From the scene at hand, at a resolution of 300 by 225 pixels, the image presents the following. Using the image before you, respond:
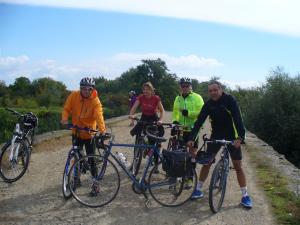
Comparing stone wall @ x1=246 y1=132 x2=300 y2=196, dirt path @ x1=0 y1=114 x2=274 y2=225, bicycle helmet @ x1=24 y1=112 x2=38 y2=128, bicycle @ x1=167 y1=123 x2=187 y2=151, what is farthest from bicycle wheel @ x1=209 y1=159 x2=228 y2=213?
bicycle helmet @ x1=24 y1=112 x2=38 y2=128

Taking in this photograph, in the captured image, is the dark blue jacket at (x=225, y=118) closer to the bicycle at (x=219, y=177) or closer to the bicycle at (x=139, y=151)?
the bicycle at (x=219, y=177)

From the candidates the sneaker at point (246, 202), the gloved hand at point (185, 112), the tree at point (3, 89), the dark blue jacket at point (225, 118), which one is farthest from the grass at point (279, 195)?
the tree at point (3, 89)

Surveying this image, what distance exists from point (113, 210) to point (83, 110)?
189 centimetres

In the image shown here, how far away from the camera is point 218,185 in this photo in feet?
23.0

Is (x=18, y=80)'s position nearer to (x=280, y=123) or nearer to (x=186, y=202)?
(x=280, y=123)

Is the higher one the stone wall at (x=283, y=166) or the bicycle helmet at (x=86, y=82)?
the bicycle helmet at (x=86, y=82)

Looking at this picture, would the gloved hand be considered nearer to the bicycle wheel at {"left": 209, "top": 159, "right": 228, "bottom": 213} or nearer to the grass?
the bicycle wheel at {"left": 209, "top": 159, "right": 228, "bottom": 213}

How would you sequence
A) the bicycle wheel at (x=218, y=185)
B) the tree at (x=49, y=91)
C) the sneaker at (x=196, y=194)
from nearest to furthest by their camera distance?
the bicycle wheel at (x=218, y=185) → the sneaker at (x=196, y=194) → the tree at (x=49, y=91)

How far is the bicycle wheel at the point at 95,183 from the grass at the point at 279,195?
8.98 feet

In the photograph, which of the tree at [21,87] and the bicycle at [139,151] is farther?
the tree at [21,87]

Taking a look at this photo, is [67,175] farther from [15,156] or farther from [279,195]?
[279,195]

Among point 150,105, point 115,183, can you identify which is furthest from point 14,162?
point 150,105

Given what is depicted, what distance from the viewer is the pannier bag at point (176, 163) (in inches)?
273

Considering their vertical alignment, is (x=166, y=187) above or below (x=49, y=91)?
below
